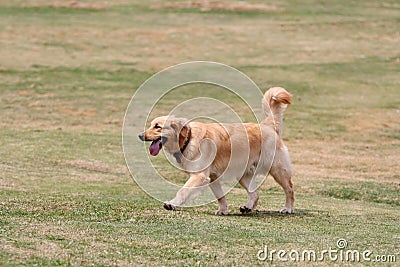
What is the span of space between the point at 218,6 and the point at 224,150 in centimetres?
3742

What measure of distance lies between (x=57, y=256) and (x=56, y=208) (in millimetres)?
4175

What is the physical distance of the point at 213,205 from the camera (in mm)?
15250

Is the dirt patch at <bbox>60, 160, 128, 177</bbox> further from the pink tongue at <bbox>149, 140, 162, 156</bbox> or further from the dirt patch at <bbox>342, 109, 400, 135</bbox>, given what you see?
the dirt patch at <bbox>342, 109, 400, 135</bbox>

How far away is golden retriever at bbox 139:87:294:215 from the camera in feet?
42.3

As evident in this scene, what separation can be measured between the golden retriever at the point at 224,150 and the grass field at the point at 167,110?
0.51 metres

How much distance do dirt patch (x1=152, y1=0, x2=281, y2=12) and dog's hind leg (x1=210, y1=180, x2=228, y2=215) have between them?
36.7 metres

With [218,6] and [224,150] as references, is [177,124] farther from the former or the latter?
[218,6]

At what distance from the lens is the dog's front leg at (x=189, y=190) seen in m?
12.5

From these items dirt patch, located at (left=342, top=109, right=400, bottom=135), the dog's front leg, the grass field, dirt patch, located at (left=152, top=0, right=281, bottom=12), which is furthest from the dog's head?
dirt patch, located at (left=152, top=0, right=281, bottom=12)

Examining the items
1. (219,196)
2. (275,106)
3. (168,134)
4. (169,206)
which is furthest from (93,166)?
(169,206)

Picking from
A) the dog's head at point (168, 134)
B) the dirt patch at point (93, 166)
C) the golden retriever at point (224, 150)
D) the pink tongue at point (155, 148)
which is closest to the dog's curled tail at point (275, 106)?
the golden retriever at point (224, 150)

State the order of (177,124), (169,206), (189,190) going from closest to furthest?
(189,190) < (169,206) < (177,124)

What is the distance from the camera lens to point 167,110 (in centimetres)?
3200

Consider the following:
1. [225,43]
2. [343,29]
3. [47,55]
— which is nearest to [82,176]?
[47,55]
